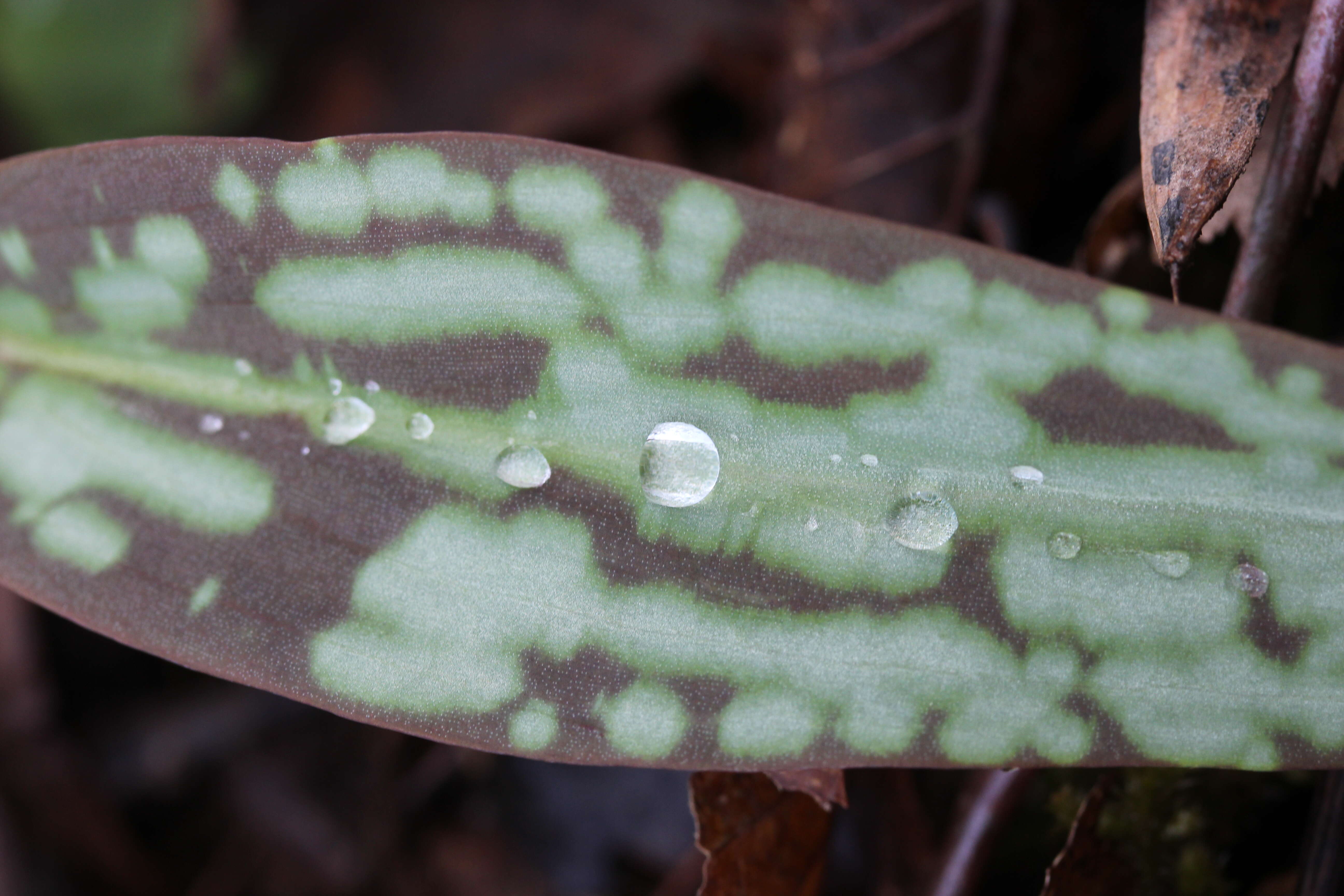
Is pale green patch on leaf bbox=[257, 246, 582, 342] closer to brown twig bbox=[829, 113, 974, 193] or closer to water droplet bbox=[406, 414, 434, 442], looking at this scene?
water droplet bbox=[406, 414, 434, 442]

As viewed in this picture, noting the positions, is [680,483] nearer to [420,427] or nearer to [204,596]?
[420,427]

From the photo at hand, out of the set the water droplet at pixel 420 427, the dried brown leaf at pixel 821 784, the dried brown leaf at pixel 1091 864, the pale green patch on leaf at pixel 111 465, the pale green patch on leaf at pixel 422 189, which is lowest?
the dried brown leaf at pixel 1091 864

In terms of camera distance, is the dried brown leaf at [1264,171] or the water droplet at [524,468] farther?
the dried brown leaf at [1264,171]

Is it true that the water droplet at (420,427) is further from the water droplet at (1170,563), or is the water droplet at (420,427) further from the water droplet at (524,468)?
the water droplet at (1170,563)

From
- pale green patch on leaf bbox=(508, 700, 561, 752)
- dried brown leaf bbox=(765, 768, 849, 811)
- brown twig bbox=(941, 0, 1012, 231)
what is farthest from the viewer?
brown twig bbox=(941, 0, 1012, 231)

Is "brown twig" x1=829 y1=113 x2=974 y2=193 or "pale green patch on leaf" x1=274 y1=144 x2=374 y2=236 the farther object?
"brown twig" x1=829 y1=113 x2=974 y2=193

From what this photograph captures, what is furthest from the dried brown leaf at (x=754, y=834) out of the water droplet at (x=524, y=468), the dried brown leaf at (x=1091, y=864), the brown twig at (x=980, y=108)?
the brown twig at (x=980, y=108)

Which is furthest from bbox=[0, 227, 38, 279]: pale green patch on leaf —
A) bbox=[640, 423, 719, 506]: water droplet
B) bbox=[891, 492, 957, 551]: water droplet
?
bbox=[891, 492, 957, 551]: water droplet
